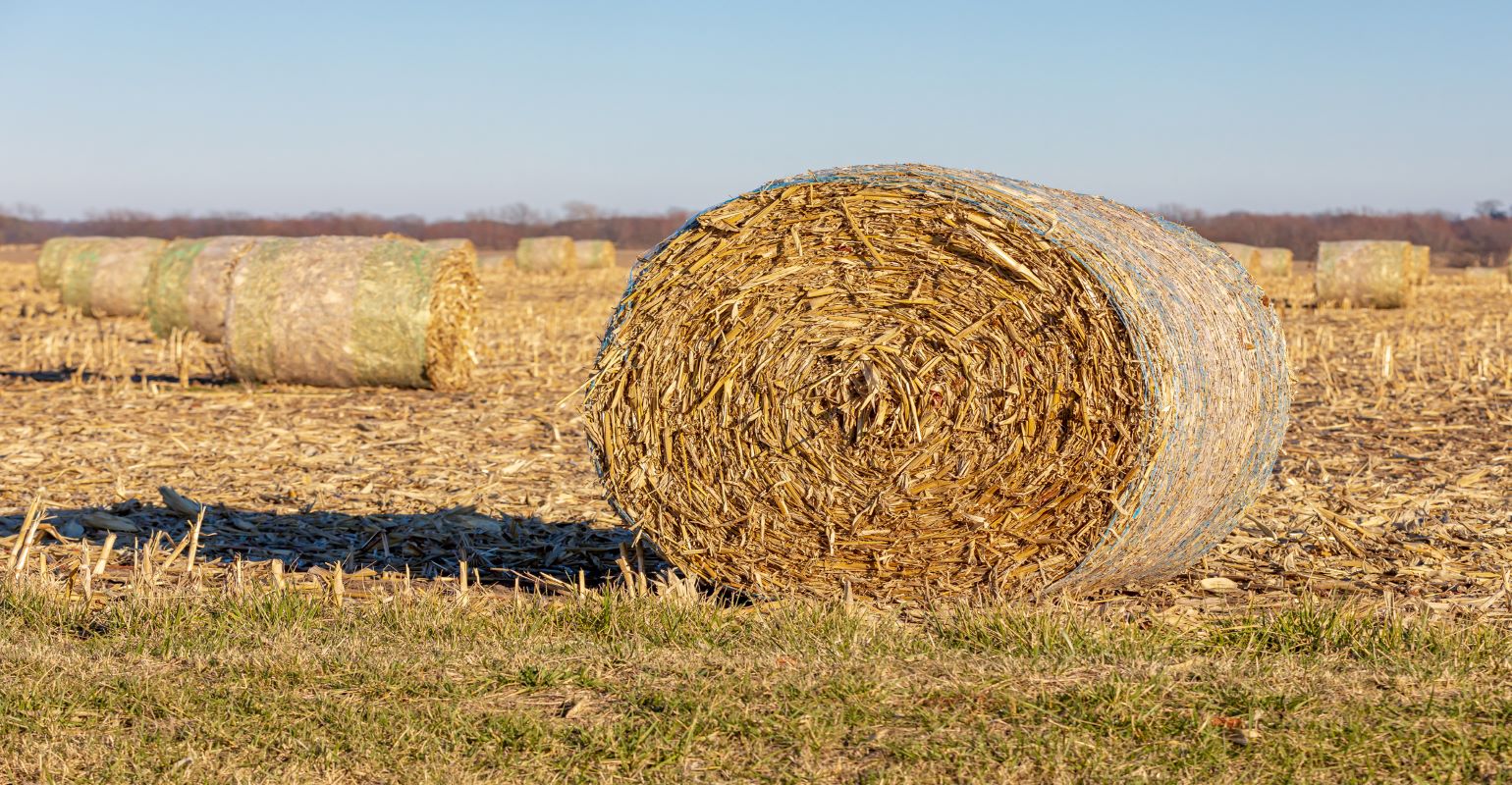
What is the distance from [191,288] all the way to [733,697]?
1596 centimetres

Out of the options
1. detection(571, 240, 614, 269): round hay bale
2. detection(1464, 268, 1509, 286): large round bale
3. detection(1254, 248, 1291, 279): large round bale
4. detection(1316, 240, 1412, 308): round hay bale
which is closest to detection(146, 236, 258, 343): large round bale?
detection(1316, 240, 1412, 308): round hay bale

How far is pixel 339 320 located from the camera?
13539mm

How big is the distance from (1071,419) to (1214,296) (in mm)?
984

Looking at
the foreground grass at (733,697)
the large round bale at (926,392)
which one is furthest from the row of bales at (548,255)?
the foreground grass at (733,697)

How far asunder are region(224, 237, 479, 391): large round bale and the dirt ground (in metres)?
0.28

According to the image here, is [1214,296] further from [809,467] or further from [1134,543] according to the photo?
[809,467]

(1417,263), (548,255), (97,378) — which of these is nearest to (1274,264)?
(1417,263)

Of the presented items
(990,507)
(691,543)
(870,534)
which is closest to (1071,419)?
(990,507)

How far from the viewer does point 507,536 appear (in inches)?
301

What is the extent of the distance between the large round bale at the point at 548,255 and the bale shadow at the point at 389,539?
3352 cm

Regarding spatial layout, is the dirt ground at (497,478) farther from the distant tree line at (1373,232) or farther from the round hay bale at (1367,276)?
the distant tree line at (1373,232)

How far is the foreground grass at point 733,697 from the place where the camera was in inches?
166

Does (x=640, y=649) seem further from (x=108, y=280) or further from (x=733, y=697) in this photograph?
(x=108, y=280)

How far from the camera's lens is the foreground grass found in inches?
166
